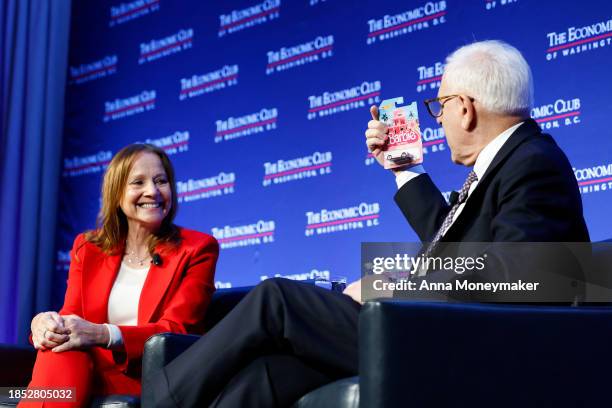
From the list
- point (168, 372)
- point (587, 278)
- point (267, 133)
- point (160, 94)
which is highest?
point (160, 94)

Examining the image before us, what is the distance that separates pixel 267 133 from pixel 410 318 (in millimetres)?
3111

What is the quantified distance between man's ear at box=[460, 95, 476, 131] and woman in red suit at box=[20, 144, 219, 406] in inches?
41.5

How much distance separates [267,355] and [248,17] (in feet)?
10.9

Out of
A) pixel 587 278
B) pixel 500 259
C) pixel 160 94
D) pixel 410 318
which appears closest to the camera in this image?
pixel 410 318

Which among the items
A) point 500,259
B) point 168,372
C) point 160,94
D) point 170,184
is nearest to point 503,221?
point 500,259

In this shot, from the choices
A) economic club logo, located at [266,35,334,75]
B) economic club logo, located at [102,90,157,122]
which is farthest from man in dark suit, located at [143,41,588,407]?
economic club logo, located at [102,90,157,122]

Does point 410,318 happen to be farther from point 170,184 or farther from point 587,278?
point 170,184

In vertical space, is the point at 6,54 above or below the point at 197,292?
above

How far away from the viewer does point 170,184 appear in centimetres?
324

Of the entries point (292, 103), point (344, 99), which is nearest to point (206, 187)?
point (292, 103)

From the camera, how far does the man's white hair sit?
240cm

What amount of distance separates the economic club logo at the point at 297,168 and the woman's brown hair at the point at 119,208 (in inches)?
52.3

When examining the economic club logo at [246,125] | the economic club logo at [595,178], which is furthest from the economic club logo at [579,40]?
the economic club logo at [246,125]

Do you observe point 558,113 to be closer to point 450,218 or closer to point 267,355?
point 450,218
